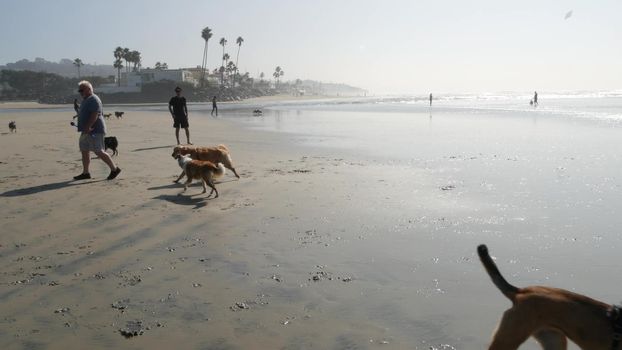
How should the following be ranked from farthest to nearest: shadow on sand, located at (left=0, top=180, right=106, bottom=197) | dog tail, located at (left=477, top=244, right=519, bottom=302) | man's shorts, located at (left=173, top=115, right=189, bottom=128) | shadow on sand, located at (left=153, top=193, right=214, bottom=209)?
1. man's shorts, located at (left=173, top=115, right=189, bottom=128)
2. shadow on sand, located at (left=0, top=180, right=106, bottom=197)
3. shadow on sand, located at (left=153, top=193, right=214, bottom=209)
4. dog tail, located at (left=477, top=244, right=519, bottom=302)

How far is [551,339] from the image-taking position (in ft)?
8.39

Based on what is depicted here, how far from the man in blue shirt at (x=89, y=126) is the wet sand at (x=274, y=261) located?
1.68 feet

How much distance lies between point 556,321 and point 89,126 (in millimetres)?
8835

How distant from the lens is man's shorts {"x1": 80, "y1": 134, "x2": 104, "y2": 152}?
8.95 metres

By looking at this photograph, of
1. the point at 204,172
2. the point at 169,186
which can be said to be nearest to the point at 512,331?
the point at 204,172

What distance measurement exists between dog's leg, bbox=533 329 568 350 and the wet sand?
739 mm

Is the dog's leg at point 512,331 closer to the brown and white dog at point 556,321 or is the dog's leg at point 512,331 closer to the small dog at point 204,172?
the brown and white dog at point 556,321

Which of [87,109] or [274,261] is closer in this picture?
[274,261]

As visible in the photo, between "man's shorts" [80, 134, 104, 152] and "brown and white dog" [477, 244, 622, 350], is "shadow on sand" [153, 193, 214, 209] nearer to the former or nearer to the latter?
"man's shorts" [80, 134, 104, 152]

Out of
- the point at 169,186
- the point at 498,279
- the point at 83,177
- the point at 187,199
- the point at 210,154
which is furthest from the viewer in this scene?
the point at 210,154

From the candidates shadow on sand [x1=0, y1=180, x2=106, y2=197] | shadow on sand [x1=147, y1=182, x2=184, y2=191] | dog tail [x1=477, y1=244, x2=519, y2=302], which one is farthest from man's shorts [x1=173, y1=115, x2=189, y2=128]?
dog tail [x1=477, y1=244, x2=519, y2=302]

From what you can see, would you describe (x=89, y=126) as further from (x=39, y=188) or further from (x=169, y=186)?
(x=169, y=186)

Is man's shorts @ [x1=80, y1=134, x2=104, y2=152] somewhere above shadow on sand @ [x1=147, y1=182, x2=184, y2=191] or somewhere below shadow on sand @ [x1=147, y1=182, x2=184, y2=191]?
above

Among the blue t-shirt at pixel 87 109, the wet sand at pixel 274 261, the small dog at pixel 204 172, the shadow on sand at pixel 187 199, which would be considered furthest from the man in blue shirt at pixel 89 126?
the shadow on sand at pixel 187 199
